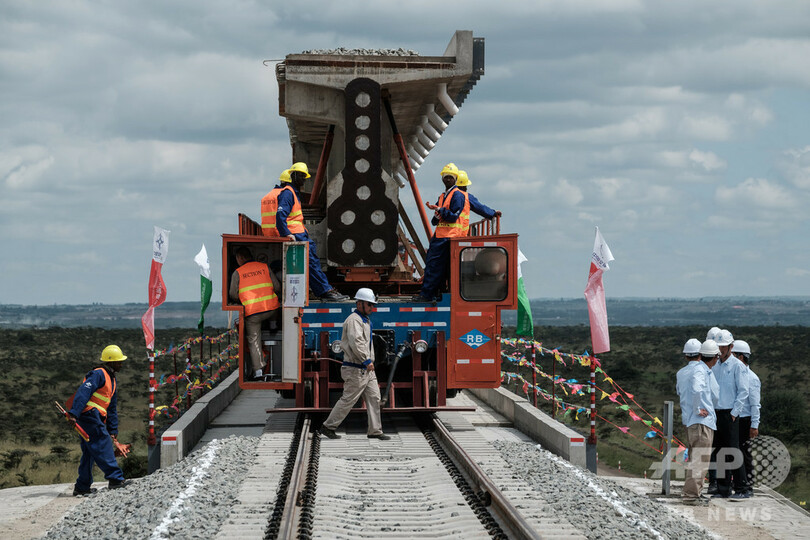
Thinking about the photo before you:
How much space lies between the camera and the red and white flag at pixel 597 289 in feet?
48.0

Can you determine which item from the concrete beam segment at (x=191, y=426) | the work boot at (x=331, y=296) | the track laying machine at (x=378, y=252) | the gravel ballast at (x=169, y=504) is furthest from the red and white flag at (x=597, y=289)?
the concrete beam segment at (x=191, y=426)

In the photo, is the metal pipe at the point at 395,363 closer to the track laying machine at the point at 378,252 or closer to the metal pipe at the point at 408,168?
the track laying machine at the point at 378,252

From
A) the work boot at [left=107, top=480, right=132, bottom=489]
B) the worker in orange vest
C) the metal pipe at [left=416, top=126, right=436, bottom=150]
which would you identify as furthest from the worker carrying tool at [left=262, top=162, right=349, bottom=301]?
the metal pipe at [left=416, top=126, right=436, bottom=150]

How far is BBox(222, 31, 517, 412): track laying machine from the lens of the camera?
15.2 meters

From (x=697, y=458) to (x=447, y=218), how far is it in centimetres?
514

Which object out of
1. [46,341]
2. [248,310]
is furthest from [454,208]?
[46,341]

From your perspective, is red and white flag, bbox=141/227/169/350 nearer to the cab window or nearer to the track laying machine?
the track laying machine

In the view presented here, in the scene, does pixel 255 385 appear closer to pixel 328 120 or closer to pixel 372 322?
pixel 372 322

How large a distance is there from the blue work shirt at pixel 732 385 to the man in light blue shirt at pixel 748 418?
0.10m

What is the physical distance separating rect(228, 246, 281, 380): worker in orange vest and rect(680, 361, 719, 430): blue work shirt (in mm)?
5827

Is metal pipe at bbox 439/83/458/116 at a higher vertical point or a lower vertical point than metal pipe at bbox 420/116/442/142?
higher

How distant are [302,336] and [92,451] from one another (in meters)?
3.31

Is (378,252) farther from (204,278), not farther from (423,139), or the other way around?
(204,278)

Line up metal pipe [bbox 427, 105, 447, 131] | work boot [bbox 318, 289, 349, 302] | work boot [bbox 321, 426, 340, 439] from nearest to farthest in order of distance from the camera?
work boot [bbox 321, 426, 340, 439]
work boot [bbox 318, 289, 349, 302]
metal pipe [bbox 427, 105, 447, 131]
